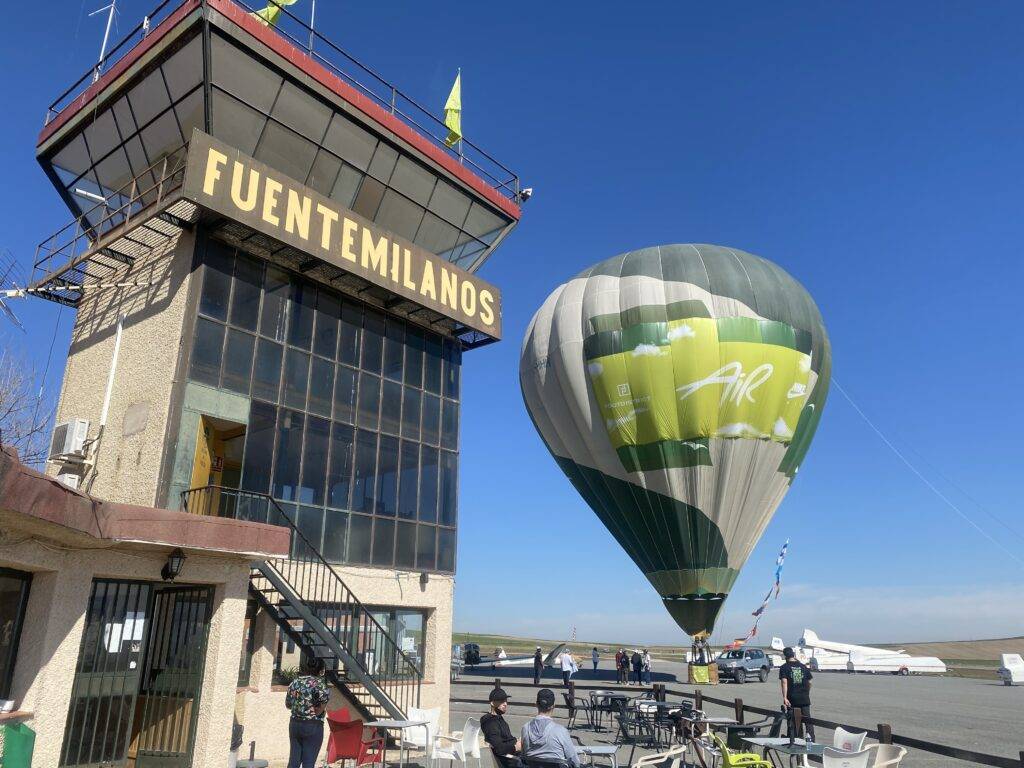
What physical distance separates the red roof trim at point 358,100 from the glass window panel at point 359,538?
32.1 feet

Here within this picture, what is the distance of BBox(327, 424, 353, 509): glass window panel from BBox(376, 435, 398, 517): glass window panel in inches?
36.2

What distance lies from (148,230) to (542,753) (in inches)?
534

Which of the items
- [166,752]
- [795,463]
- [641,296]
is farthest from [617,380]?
[166,752]

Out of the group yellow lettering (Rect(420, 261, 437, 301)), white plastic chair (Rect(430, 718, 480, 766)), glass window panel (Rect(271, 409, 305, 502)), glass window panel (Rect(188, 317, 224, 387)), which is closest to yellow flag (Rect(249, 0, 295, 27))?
yellow lettering (Rect(420, 261, 437, 301))

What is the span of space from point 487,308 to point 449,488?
5.32m

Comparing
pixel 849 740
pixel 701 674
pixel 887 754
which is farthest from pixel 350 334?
pixel 701 674

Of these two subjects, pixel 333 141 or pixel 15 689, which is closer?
pixel 15 689

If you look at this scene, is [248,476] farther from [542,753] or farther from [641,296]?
[641,296]

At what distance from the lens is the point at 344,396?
691 inches

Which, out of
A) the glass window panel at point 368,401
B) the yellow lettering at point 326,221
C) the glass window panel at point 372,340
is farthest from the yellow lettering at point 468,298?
the yellow lettering at point 326,221

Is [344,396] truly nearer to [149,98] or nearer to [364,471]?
[364,471]

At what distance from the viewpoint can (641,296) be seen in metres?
28.3

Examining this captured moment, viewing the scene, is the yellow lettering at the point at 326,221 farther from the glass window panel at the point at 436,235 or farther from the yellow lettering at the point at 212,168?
the glass window panel at the point at 436,235

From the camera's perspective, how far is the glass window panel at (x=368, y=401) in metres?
17.9
